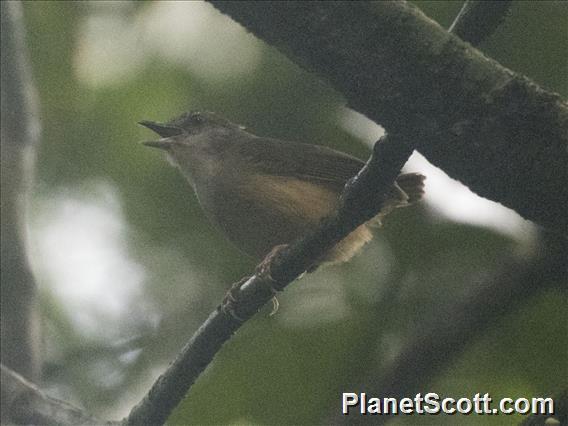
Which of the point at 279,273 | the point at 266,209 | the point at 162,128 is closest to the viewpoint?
the point at 279,273

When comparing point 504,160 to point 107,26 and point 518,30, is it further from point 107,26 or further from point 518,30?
point 107,26

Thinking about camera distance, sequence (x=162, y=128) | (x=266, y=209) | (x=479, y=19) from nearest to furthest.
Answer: (x=479, y=19), (x=266, y=209), (x=162, y=128)

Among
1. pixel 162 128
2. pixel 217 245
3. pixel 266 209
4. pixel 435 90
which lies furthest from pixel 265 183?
pixel 435 90

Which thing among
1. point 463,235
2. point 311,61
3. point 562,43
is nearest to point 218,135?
point 463,235

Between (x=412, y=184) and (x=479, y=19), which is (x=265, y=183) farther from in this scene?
(x=479, y=19)

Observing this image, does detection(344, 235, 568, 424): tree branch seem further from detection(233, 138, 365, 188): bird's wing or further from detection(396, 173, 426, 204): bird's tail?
detection(233, 138, 365, 188): bird's wing

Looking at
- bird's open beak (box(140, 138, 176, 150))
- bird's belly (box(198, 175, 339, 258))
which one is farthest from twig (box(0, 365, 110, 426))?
bird's open beak (box(140, 138, 176, 150))

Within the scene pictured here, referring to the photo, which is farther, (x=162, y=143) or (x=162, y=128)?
(x=162, y=128)

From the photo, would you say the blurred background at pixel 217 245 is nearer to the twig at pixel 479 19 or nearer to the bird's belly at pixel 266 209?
the bird's belly at pixel 266 209
